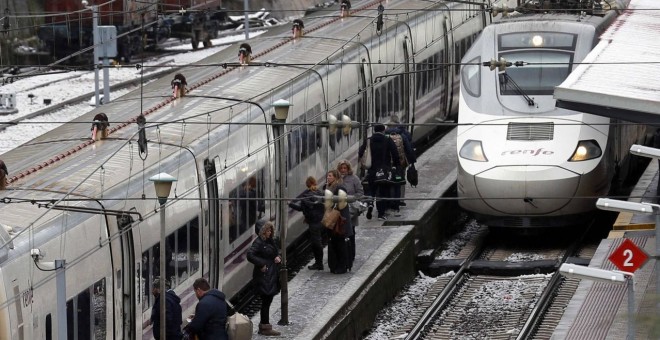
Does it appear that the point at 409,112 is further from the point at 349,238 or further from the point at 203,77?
the point at 349,238

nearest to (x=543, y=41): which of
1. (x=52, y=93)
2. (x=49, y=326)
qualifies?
(x=49, y=326)

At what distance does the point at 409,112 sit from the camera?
27.3m

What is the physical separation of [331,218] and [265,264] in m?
2.12

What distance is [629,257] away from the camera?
13719 mm

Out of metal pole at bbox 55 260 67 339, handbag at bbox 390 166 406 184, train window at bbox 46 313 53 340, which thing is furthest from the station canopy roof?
metal pole at bbox 55 260 67 339

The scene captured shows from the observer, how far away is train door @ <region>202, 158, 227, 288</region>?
55.6 ft

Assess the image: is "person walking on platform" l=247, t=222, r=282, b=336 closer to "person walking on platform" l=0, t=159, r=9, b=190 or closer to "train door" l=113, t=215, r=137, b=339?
"train door" l=113, t=215, r=137, b=339

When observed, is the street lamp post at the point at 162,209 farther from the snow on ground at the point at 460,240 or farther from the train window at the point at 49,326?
the snow on ground at the point at 460,240

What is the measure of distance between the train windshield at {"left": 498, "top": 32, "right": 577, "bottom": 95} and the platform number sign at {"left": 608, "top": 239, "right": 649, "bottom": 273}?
7.02 m

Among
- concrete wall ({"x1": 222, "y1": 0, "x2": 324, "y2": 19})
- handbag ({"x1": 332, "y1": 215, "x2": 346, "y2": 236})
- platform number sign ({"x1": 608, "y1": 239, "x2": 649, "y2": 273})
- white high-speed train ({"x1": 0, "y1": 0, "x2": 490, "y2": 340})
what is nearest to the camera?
white high-speed train ({"x1": 0, "y1": 0, "x2": 490, "y2": 340})

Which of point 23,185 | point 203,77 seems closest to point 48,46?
point 203,77

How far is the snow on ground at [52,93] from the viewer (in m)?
31.8

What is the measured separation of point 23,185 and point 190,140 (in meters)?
3.04

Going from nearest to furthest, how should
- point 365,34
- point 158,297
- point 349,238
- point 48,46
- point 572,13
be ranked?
point 158,297, point 349,238, point 572,13, point 365,34, point 48,46
